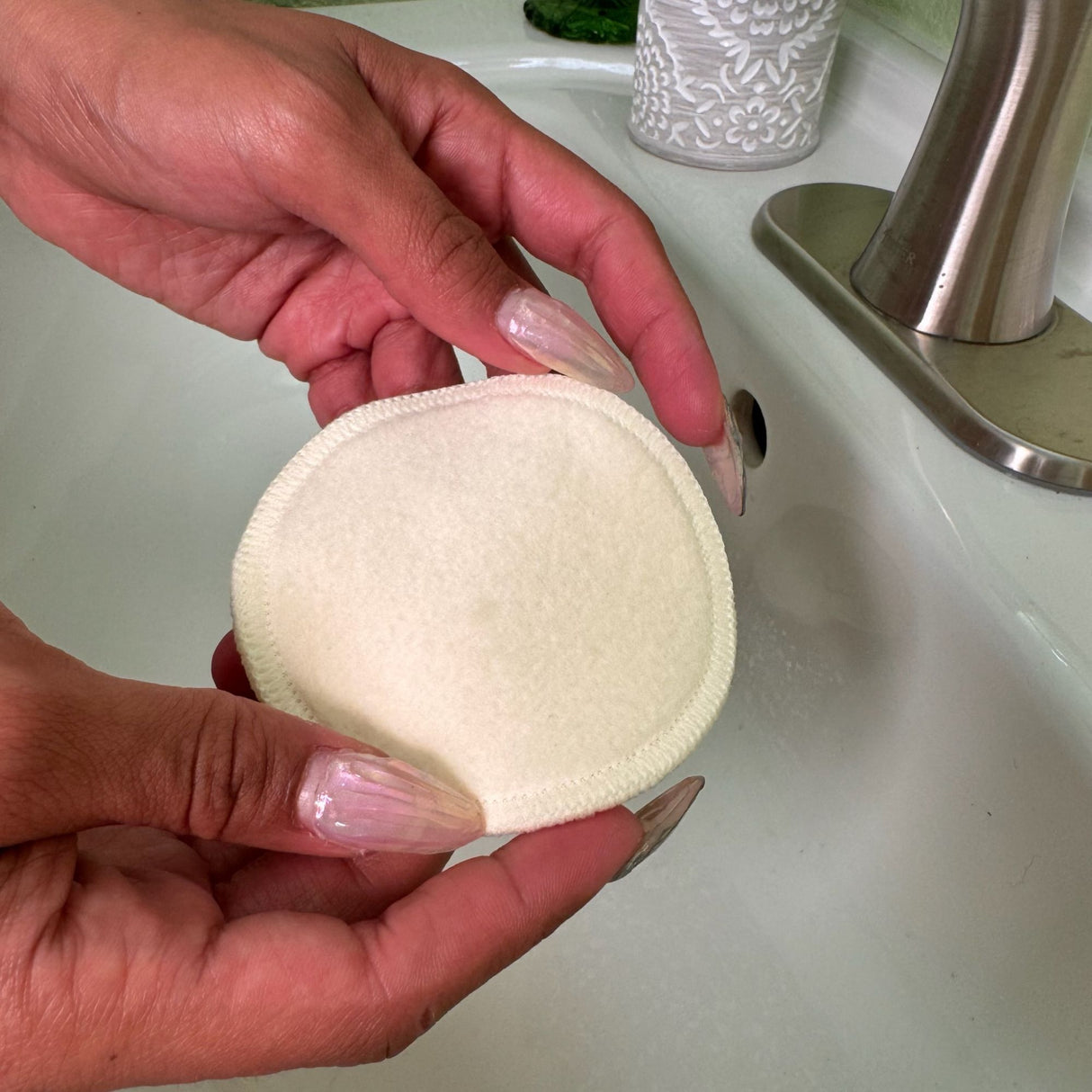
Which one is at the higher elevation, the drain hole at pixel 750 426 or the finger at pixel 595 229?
the finger at pixel 595 229

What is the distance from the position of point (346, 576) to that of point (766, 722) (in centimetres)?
25

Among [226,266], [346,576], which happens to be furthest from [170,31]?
[346,576]

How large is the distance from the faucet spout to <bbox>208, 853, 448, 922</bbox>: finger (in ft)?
0.94

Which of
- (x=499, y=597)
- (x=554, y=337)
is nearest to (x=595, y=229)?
(x=554, y=337)

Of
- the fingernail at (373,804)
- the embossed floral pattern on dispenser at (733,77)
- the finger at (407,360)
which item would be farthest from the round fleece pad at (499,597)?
the embossed floral pattern on dispenser at (733,77)

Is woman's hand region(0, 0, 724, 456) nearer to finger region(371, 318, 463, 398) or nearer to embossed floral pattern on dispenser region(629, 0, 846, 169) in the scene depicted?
finger region(371, 318, 463, 398)

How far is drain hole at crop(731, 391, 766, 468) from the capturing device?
460 mm

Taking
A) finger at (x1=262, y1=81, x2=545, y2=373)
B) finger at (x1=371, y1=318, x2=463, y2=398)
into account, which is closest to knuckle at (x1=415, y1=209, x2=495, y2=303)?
finger at (x1=262, y1=81, x2=545, y2=373)

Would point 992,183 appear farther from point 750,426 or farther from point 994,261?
point 750,426

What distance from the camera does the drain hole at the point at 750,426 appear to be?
1.51 ft

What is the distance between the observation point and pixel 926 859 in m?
0.36

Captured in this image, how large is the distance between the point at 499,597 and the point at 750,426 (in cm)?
22

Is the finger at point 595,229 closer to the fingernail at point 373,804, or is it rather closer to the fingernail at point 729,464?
the fingernail at point 729,464

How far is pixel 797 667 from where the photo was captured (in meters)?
0.44
